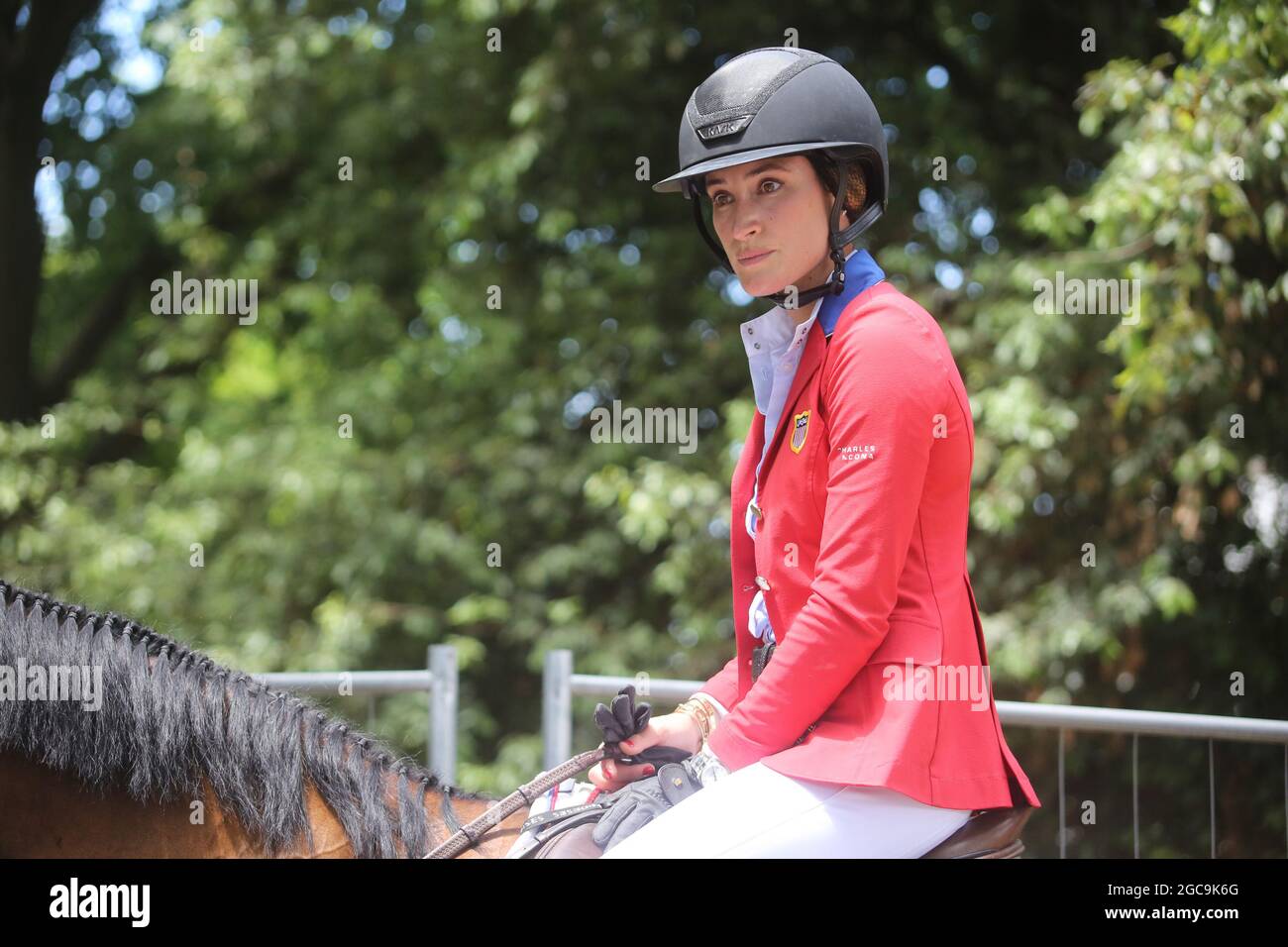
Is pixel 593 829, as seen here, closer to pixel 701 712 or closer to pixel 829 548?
pixel 701 712

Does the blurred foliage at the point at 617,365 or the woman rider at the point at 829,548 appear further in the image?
the blurred foliage at the point at 617,365

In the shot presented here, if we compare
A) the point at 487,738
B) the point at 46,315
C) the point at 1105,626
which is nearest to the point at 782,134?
the point at 1105,626

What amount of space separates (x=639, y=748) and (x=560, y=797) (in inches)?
6.9

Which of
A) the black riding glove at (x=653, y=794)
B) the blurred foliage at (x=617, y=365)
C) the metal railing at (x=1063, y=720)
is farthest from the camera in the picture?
the blurred foliage at (x=617, y=365)

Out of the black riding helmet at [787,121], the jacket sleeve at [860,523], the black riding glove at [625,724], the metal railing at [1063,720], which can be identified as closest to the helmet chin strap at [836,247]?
the black riding helmet at [787,121]

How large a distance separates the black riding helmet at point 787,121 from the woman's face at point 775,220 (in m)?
0.04

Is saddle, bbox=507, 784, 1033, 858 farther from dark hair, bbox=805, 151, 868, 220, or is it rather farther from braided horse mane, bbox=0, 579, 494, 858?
dark hair, bbox=805, 151, 868, 220

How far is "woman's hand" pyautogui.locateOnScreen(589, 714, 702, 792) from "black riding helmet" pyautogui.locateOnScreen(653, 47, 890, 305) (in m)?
0.80

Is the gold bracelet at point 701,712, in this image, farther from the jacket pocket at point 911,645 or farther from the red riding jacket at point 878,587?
the jacket pocket at point 911,645

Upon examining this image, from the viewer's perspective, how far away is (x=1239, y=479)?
6094mm

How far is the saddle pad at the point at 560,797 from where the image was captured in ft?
6.89

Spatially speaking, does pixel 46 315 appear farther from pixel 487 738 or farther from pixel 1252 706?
pixel 1252 706

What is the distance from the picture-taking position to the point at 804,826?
1.92m

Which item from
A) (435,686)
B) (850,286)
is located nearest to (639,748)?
(850,286)
